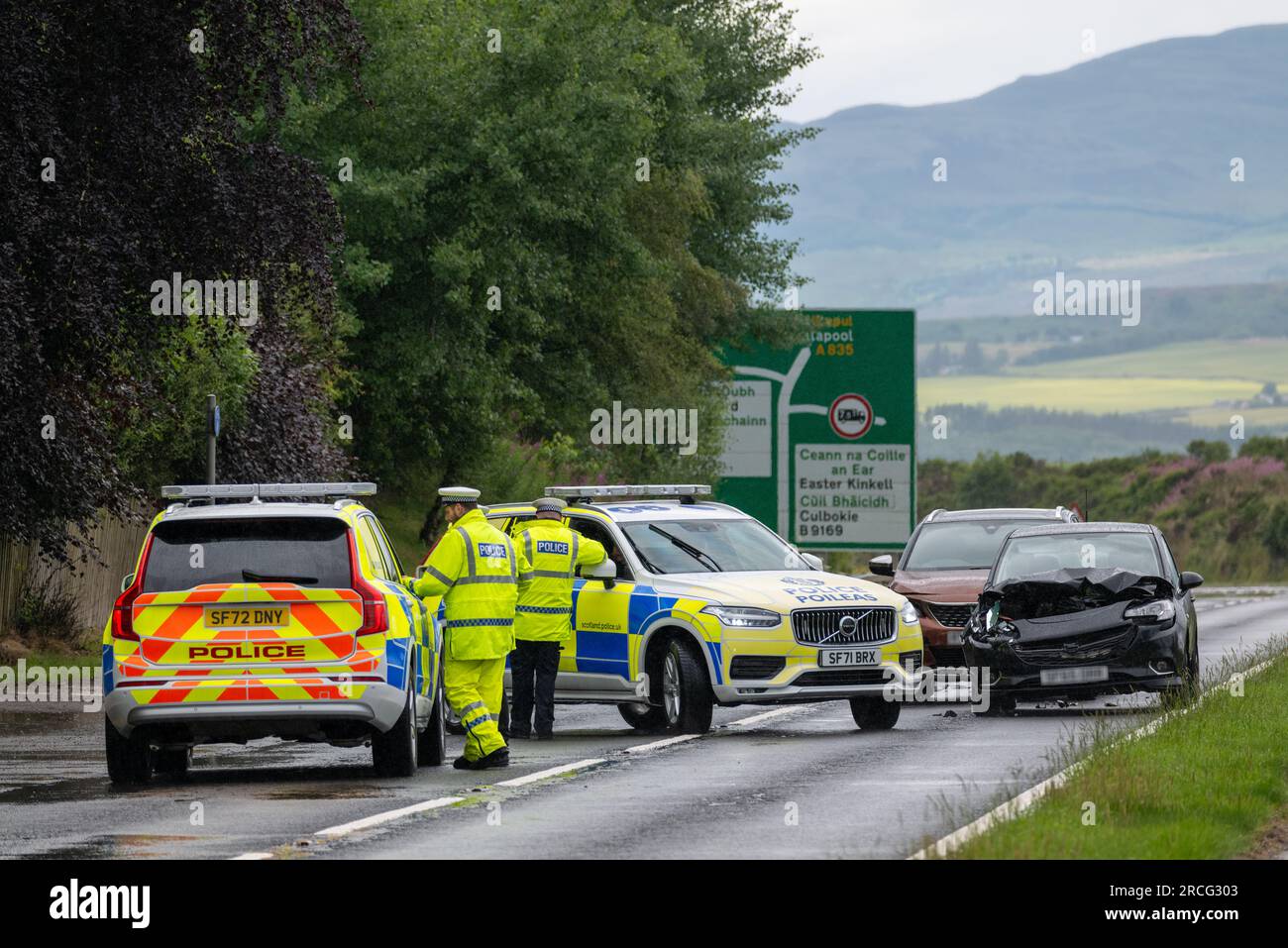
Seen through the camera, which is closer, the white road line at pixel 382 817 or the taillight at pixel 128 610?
the white road line at pixel 382 817

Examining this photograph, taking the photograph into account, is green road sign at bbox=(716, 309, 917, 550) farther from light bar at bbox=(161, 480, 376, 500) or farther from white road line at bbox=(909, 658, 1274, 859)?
light bar at bbox=(161, 480, 376, 500)

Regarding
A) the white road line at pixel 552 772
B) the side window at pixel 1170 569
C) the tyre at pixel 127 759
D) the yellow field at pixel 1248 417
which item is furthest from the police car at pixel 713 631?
the yellow field at pixel 1248 417

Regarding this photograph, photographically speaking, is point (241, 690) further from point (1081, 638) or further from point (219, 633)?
point (1081, 638)

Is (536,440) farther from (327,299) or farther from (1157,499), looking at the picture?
(1157,499)

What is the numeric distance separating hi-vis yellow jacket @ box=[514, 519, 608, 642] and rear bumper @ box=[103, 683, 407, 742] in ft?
11.7

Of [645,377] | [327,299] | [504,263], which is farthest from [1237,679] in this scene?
[645,377]

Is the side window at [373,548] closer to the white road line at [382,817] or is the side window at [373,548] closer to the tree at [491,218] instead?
the white road line at [382,817]

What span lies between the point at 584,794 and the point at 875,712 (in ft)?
18.1

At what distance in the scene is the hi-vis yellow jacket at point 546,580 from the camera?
734 inches

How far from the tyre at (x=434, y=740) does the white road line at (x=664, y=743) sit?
151 centimetres

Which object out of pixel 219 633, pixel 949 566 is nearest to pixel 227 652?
pixel 219 633

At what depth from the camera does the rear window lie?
15.0 m

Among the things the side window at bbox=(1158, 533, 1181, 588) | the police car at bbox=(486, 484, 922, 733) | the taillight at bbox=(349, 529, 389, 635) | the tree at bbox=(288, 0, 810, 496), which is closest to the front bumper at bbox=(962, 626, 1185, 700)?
the side window at bbox=(1158, 533, 1181, 588)

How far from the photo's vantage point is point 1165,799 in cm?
1248
